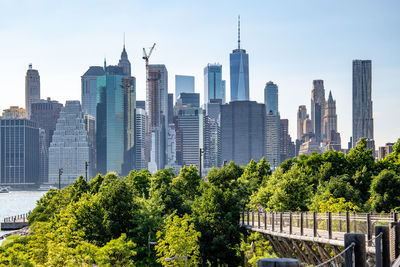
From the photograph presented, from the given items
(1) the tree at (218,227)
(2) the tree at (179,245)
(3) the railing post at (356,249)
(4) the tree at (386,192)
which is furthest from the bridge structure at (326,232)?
(4) the tree at (386,192)

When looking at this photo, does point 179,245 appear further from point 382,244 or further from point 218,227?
point 382,244

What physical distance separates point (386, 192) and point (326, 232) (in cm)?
3929

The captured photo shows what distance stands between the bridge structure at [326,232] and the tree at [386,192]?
2407cm

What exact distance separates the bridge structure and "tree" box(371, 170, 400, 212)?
79.0 feet

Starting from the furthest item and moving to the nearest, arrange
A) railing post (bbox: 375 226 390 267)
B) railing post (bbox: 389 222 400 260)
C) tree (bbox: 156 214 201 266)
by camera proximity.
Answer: tree (bbox: 156 214 201 266) → railing post (bbox: 389 222 400 260) → railing post (bbox: 375 226 390 267)

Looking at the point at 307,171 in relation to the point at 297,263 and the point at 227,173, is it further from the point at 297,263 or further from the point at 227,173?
the point at 297,263

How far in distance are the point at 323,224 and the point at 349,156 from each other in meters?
63.9

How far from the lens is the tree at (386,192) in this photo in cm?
6800

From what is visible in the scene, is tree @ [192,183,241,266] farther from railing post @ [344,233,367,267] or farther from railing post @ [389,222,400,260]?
railing post @ [344,233,367,267]

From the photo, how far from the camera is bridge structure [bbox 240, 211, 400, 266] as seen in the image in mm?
13102

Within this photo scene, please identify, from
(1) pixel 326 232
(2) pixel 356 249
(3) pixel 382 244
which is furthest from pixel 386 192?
(2) pixel 356 249

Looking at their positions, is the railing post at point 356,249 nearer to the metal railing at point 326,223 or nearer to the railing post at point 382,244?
the railing post at point 382,244

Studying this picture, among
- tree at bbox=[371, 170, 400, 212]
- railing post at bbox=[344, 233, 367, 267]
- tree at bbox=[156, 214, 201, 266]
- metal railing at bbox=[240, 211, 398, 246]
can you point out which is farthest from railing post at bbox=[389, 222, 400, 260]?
tree at bbox=[371, 170, 400, 212]

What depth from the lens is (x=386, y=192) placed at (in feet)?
226
